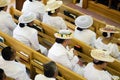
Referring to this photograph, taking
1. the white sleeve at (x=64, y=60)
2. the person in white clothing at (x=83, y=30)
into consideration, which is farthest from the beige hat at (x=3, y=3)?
the white sleeve at (x=64, y=60)

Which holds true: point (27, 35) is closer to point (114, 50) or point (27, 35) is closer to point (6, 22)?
point (6, 22)

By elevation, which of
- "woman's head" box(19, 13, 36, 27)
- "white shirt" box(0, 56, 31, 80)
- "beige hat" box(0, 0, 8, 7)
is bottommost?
"white shirt" box(0, 56, 31, 80)

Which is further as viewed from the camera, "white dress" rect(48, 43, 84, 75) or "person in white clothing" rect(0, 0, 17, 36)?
"person in white clothing" rect(0, 0, 17, 36)

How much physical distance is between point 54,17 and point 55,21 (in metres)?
0.06

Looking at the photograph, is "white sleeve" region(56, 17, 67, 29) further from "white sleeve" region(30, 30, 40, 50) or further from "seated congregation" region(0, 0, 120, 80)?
"white sleeve" region(30, 30, 40, 50)

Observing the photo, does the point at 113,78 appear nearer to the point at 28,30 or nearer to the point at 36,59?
the point at 36,59

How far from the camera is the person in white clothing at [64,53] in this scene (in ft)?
11.1

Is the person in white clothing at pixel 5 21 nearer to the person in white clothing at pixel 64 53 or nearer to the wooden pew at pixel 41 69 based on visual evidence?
the wooden pew at pixel 41 69

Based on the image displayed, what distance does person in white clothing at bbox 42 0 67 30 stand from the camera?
4.28 m

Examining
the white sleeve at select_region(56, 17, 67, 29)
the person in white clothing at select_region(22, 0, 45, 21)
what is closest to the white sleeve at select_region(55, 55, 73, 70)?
the white sleeve at select_region(56, 17, 67, 29)

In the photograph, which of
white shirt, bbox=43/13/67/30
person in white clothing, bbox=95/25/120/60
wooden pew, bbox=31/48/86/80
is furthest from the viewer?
white shirt, bbox=43/13/67/30

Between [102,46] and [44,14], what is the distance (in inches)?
47.9

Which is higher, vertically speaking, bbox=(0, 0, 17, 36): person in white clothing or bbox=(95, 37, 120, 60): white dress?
bbox=(0, 0, 17, 36): person in white clothing

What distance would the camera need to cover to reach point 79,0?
6.62 meters
